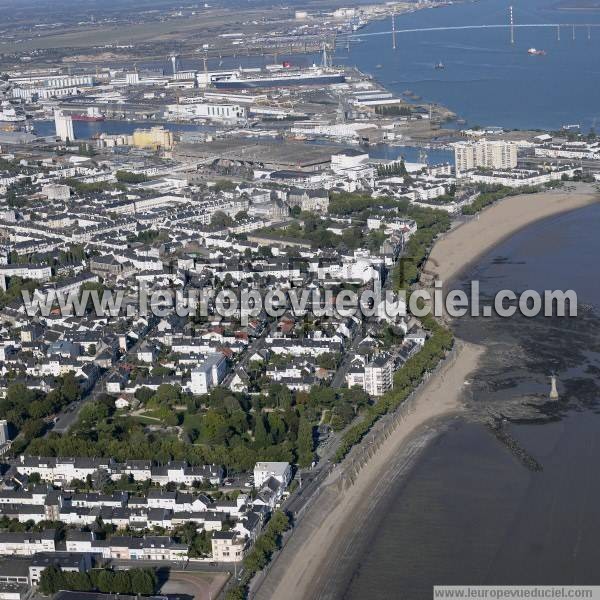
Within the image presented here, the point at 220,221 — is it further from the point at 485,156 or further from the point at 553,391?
the point at 553,391

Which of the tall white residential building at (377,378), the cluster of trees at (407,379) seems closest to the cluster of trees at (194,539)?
the cluster of trees at (407,379)

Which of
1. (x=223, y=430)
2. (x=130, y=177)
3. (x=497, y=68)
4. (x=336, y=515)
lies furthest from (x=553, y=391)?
(x=497, y=68)

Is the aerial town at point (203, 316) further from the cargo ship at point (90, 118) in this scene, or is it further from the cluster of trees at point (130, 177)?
the cargo ship at point (90, 118)

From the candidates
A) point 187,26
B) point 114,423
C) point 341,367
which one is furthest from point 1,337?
point 187,26

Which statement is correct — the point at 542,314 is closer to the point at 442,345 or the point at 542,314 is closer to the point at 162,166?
the point at 442,345

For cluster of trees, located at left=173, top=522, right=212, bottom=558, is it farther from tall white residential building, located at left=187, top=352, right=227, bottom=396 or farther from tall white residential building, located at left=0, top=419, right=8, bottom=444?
tall white residential building, located at left=187, top=352, right=227, bottom=396
